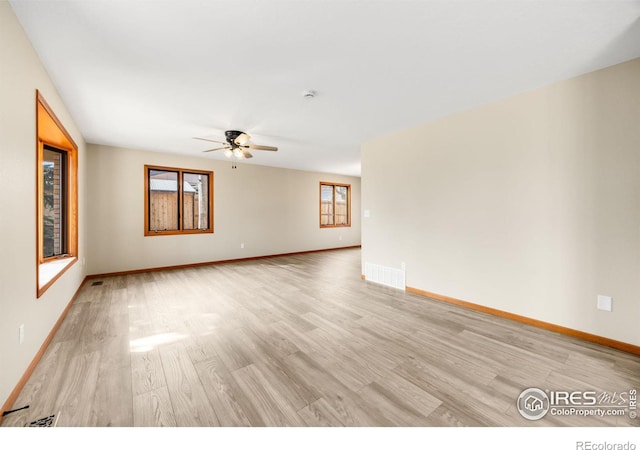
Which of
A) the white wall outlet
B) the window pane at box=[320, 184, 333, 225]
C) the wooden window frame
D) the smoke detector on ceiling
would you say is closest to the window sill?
the wooden window frame

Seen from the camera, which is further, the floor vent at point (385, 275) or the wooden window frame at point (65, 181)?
the floor vent at point (385, 275)

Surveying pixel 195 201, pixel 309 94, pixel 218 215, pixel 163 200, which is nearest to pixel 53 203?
pixel 163 200

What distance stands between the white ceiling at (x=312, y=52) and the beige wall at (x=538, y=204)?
0.29 metres

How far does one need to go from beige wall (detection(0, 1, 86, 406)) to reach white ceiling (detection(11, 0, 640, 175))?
0.79 ft

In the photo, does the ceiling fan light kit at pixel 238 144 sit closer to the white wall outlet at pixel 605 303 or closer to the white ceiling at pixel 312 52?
the white ceiling at pixel 312 52

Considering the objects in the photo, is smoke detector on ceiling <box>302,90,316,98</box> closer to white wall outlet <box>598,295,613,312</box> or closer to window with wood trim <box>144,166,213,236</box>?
white wall outlet <box>598,295,613,312</box>

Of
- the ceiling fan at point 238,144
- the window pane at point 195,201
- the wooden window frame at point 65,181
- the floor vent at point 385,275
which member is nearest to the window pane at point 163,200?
the window pane at point 195,201

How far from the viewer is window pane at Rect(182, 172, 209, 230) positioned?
5867 millimetres

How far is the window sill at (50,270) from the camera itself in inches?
92.3

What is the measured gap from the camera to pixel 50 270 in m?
2.85

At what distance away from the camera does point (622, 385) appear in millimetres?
1792
